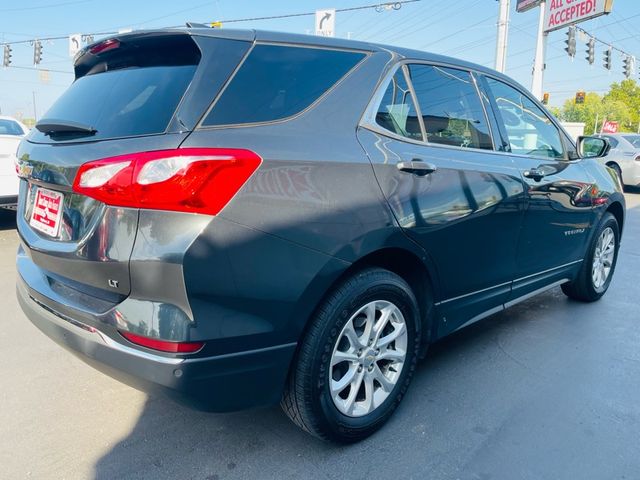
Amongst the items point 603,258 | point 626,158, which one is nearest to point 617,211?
point 603,258

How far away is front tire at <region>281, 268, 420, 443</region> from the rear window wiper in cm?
117

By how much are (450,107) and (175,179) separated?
1.72m

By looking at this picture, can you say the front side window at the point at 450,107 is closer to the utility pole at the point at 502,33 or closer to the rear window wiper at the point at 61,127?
the rear window wiper at the point at 61,127

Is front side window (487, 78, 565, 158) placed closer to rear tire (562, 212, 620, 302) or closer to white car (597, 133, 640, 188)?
rear tire (562, 212, 620, 302)

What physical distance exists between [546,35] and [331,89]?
20.4 metres

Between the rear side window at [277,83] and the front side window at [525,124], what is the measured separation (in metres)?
1.37

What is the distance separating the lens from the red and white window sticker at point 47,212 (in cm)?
199

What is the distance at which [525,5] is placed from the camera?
19.2 m

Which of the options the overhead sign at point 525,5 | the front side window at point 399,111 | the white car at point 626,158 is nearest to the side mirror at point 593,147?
the front side window at point 399,111

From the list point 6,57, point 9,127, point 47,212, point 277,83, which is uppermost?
point 6,57

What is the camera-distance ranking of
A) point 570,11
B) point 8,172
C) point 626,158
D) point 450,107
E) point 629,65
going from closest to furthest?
point 450,107
point 8,172
point 626,158
point 570,11
point 629,65

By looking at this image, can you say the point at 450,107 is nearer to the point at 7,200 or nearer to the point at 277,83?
the point at 277,83

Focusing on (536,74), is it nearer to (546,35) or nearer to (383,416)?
(546,35)

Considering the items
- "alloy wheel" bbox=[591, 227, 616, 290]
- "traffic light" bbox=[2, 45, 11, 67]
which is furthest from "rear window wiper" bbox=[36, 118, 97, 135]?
"traffic light" bbox=[2, 45, 11, 67]
